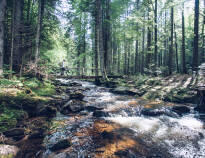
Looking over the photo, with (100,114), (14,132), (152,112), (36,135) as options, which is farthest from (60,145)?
(152,112)

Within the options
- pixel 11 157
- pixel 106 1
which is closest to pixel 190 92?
pixel 11 157

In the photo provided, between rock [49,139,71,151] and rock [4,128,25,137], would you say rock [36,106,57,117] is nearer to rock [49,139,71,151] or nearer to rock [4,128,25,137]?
rock [4,128,25,137]

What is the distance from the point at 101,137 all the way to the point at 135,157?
1.35 meters

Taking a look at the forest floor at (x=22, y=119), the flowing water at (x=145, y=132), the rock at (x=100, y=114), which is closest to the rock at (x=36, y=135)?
the forest floor at (x=22, y=119)

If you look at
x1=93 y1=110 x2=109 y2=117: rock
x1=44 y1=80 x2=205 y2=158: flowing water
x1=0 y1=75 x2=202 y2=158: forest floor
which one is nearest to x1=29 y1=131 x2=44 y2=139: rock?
x1=0 y1=75 x2=202 y2=158: forest floor

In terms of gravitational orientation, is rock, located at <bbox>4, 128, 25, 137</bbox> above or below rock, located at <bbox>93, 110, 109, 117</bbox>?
above

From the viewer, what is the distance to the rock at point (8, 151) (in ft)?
11.0

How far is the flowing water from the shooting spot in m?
3.87

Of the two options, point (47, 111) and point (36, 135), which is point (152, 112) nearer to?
point (47, 111)

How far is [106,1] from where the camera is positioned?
19547 millimetres

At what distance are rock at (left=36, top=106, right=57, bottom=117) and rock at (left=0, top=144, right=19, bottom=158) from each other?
2.45m

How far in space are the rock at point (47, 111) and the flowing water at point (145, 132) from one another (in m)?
0.33

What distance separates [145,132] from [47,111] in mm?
4443

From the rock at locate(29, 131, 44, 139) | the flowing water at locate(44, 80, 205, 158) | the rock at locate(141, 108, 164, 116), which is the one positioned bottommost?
the flowing water at locate(44, 80, 205, 158)
